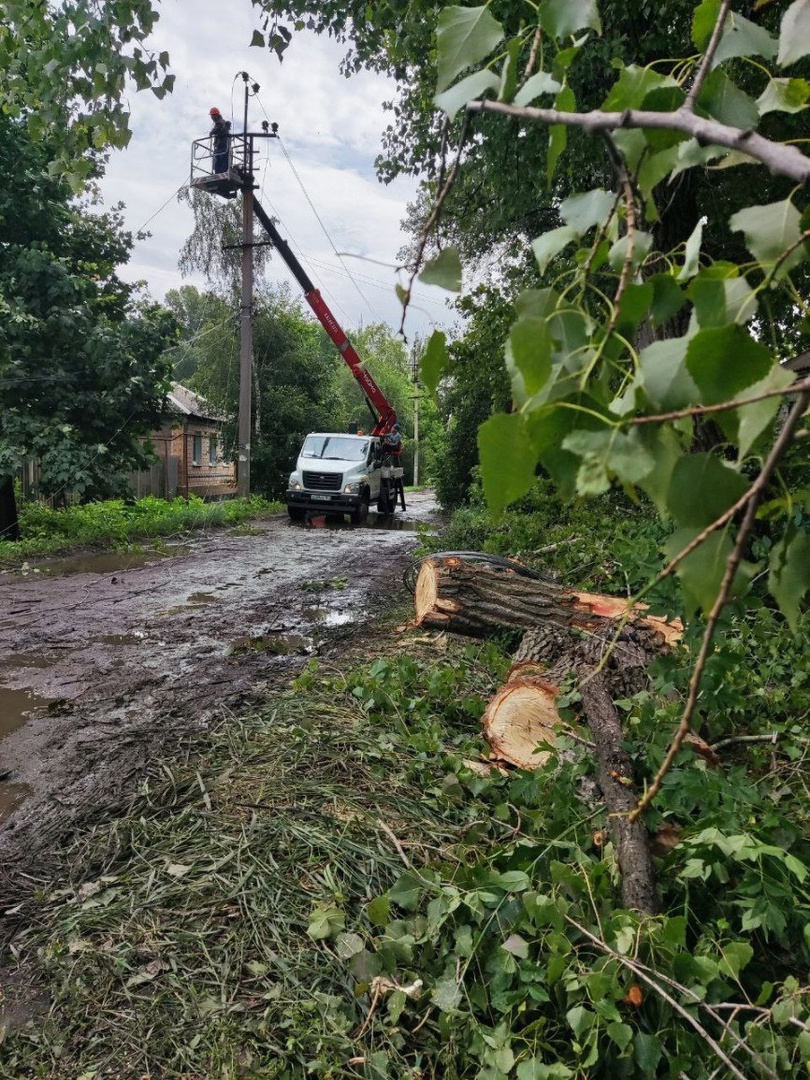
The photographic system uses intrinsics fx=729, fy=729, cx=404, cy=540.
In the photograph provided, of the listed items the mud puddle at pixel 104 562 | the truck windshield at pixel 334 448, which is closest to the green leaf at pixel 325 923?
the mud puddle at pixel 104 562

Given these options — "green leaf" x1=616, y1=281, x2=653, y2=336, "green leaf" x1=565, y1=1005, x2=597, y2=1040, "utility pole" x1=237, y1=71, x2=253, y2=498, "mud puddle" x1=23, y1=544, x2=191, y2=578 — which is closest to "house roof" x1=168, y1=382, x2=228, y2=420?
"utility pole" x1=237, y1=71, x2=253, y2=498

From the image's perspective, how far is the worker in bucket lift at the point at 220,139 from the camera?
17609 millimetres

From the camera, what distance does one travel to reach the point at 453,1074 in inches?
71.6

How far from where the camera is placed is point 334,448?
1794 centimetres

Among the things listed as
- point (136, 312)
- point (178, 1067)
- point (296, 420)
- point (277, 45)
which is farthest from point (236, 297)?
point (178, 1067)

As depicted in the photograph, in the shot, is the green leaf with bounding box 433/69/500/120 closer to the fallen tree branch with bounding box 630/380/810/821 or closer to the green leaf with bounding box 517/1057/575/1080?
the fallen tree branch with bounding box 630/380/810/821

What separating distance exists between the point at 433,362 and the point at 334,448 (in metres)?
17.4

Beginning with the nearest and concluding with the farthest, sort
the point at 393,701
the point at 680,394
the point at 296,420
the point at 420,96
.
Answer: the point at 680,394
the point at 393,701
the point at 420,96
the point at 296,420

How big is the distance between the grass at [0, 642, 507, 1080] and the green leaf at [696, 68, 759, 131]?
2.11 m

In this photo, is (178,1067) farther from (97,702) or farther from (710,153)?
(97,702)

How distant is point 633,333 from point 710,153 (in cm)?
21

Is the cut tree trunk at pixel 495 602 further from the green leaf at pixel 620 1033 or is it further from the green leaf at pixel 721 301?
the green leaf at pixel 721 301

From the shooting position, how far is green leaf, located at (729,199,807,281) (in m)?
0.56

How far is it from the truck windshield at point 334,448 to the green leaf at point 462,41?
667 inches
